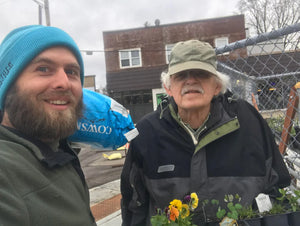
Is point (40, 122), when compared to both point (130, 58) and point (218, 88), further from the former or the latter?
point (130, 58)

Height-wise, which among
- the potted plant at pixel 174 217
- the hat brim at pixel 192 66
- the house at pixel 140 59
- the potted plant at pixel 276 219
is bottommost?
the potted plant at pixel 276 219

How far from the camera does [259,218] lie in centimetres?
114

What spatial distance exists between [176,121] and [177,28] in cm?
1475

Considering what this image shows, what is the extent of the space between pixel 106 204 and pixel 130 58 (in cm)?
1283

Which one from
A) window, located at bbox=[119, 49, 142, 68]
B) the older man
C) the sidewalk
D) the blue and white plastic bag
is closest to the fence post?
the older man

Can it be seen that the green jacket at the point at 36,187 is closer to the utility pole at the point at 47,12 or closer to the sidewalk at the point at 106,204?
the sidewalk at the point at 106,204

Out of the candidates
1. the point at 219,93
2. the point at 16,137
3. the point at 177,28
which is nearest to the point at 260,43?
the point at 219,93

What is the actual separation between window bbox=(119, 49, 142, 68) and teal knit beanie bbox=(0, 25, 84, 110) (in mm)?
14830

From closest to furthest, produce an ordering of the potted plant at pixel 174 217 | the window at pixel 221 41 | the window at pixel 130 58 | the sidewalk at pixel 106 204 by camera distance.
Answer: the potted plant at pixel 174 217
the sidewalk at pixel 106 204
the window at pixel 221 41
the window at pixel 130 58

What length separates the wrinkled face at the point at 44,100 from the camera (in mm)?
1101

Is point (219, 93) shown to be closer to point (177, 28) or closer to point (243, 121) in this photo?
point (243, 121)

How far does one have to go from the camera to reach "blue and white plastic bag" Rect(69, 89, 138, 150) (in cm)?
154

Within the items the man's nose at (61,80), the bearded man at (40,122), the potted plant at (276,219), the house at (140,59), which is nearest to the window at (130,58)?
the house at (140,59)

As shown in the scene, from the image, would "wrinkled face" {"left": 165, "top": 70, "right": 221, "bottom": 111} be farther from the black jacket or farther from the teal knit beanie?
the teal knit beanie
